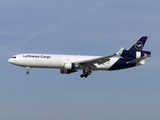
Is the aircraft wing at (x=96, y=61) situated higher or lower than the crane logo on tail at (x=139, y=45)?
lower

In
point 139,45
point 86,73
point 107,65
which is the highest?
point 139,45

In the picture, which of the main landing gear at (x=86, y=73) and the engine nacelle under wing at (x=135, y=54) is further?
the main landing gear at (x=86, y=73)

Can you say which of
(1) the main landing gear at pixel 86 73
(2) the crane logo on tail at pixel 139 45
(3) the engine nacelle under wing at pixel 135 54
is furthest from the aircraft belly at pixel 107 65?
(2) the crane logo on tail at pixel 139 45

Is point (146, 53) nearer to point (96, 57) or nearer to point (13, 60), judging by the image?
point (96, 57)

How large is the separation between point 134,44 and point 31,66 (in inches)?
785

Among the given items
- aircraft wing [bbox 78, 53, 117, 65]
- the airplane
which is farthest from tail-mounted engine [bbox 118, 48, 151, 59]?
aircraft wing [bbox 78, 53, 117, 65]

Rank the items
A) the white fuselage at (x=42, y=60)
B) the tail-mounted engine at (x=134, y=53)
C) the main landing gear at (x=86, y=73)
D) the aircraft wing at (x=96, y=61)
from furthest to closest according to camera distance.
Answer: the main landing gear at (x=86, y=73)
the white fuselage at (x=42, y=60)
the tail-mounted engine at (x=134, y=53)
the aircraft wing at (x=96, y=61)

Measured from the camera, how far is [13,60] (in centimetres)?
7219

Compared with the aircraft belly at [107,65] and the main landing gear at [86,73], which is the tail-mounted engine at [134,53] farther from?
the main landing gear at [86,73]

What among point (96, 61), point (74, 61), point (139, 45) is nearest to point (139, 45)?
point (139, 45)

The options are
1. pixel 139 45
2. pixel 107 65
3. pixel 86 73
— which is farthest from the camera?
pixel 139 45

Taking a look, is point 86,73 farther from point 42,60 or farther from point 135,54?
point 135,54

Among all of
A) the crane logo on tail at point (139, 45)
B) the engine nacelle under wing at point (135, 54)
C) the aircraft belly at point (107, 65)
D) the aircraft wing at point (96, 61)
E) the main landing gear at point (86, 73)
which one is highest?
the crane logo on tail at point (139, 45)

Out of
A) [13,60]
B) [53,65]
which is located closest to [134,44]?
[53,65]
